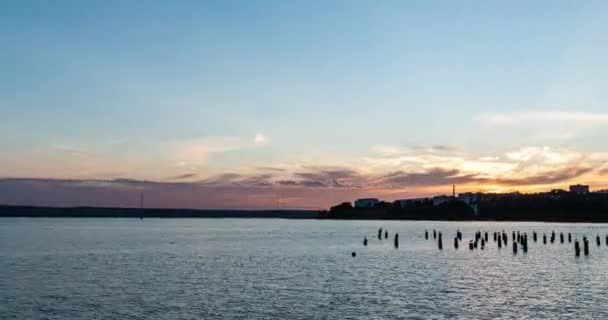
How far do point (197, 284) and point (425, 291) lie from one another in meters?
15.5

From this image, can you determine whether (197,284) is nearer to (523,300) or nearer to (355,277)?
(355,277)

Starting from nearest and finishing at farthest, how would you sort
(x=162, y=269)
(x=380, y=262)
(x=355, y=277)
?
(x=355, y=277)
(x=162, y=269)
(x=380, y=262)

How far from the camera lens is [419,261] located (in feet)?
214

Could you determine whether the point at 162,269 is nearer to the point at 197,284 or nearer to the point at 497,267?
the point at 197,284

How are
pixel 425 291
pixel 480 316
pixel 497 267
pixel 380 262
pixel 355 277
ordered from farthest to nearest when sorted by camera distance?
1. pixel 380 262
2. pixel 497 267
3. pixel 355 277
4. pixel 425 291
5. pixel 480 316

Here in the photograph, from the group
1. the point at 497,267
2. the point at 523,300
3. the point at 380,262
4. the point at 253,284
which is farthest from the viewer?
the point at 380,262

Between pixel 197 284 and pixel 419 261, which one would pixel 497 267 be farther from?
pixel 197 284

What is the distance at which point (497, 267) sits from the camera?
59406 millimetres

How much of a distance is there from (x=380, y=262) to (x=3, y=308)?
38.3 meters

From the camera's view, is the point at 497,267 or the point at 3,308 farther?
the point at 497,267

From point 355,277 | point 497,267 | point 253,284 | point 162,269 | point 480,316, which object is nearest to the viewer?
point 480,316

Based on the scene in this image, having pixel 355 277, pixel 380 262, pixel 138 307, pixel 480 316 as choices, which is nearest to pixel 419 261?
pixel 380 262

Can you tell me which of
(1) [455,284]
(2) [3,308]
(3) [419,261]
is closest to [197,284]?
(2) [3,308]

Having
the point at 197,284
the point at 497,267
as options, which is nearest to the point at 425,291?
Result: the point at 197,284
